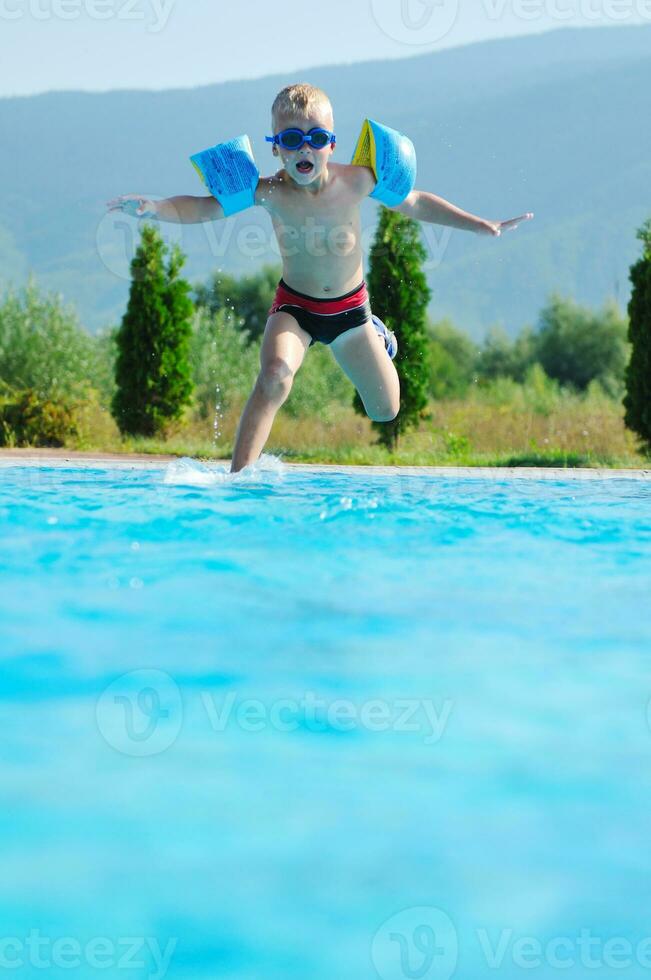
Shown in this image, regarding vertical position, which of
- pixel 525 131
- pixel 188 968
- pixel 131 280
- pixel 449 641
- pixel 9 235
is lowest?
pixel 188 968

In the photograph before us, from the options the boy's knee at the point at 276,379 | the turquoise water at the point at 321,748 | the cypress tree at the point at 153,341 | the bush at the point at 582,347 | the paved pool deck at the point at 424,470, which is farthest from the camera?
the bush at the point at 582,347

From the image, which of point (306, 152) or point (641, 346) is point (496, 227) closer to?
point (306, 152)

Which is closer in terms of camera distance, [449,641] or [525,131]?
[449,641]

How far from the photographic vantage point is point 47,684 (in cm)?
388

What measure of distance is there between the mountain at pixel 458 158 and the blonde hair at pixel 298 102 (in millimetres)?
99450

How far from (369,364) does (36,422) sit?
7.46 metres

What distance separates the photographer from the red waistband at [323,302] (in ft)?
20.4

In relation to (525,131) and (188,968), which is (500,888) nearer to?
(188,968)

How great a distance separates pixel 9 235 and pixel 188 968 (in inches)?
6258

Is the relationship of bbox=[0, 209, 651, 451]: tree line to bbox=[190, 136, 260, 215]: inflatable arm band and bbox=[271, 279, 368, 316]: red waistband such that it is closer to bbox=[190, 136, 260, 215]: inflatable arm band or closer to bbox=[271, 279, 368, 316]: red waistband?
bbox=[271, 279, 368, 316]: red waistband

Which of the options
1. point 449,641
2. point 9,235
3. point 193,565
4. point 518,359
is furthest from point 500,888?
point 9,235

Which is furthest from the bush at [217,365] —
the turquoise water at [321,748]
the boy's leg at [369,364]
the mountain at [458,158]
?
the mountain at [458,158]

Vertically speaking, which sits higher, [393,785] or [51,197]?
[51,197]

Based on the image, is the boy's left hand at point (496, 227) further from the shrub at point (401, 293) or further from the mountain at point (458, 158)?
the mountain at point (458, 158)
